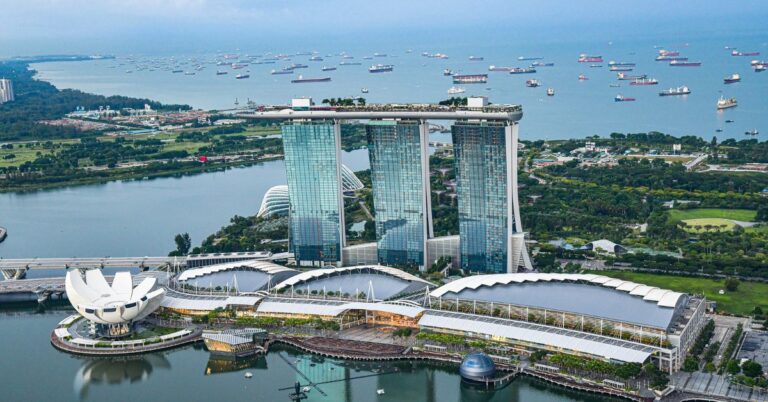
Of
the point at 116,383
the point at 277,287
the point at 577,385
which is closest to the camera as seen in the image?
the point at 577,385

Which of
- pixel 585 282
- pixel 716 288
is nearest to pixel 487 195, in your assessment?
pixel 585 282

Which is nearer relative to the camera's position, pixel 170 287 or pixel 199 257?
pixel 170 287

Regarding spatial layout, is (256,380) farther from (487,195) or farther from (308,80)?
(308,80)

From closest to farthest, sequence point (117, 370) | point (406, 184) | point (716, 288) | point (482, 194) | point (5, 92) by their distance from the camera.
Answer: point (117, 370), point (716, 288), point (482, 194), point (406, 184), point (5, 92)

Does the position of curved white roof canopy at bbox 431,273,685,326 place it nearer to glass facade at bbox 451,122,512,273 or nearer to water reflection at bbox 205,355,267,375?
glass facade at bbox 451,122,512,273

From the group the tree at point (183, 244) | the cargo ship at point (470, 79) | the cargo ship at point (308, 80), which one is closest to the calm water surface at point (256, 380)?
the tree at point (183, 244)

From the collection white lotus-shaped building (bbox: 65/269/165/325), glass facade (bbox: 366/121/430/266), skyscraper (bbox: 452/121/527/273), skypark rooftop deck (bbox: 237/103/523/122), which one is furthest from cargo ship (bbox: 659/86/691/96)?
white lotus-shaped building (bbox: 65/269/165/325)

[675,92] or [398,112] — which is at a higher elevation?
[398,112]

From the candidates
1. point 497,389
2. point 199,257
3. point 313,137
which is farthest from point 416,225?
point 497,389

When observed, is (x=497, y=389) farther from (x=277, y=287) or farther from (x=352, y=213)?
(x=352, y=213)
